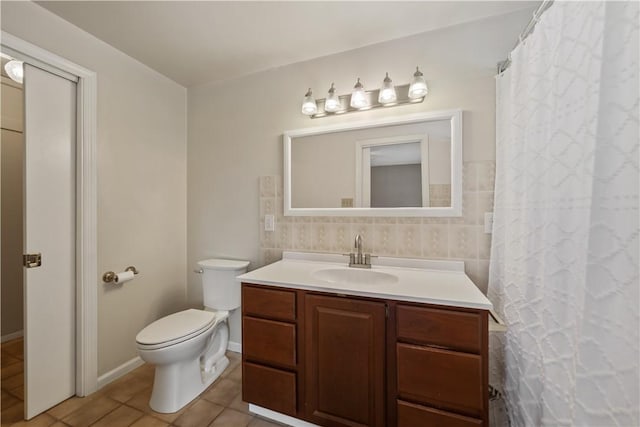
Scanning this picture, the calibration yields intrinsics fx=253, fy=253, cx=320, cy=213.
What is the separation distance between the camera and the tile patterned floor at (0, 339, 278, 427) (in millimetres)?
1384

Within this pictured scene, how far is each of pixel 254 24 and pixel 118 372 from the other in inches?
97.8

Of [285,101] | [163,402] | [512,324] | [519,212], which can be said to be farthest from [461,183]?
[163,402]

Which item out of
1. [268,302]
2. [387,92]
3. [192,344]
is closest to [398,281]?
[268,302]

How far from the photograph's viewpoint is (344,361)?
3.97 feet

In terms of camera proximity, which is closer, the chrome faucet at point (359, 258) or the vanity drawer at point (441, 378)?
the vanity drawer at point (441, 378)

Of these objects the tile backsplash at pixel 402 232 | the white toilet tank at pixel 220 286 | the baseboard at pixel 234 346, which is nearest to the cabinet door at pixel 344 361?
the tile backsplash at pixel 402 232

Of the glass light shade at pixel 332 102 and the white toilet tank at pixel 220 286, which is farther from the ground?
the glass light shade at pixel 332 102

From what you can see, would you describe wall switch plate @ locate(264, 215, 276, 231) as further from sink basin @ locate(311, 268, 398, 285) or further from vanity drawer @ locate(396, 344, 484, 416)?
vanity drawer @ locate(396, 344, 484, 416)

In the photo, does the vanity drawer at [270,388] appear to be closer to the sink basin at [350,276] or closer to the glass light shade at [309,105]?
the sink basin at [350,276]

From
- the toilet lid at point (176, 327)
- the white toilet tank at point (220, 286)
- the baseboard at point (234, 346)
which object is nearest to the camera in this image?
the toilet lid at point (176, 327)

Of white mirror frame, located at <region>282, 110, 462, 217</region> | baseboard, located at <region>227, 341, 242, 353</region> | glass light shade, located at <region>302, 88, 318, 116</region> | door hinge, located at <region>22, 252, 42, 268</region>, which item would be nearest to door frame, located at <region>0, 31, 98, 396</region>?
door hinge, located at <region>22, 252, 42, 268</region>

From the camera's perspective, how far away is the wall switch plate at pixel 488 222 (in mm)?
1457

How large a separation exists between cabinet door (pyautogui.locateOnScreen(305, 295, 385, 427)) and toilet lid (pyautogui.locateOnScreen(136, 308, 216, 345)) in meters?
0.75

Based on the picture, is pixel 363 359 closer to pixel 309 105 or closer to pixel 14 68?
pixel 309 105
